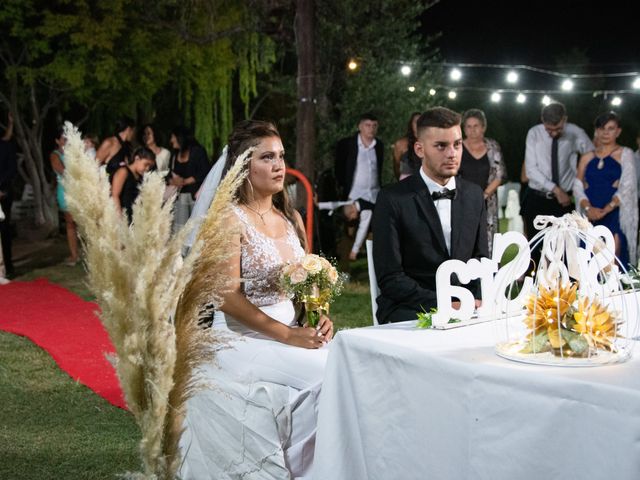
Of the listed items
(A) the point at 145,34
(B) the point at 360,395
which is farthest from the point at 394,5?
(B) the point at 360,395

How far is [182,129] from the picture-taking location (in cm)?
1179

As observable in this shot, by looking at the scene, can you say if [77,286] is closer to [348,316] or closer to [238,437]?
[348,316]

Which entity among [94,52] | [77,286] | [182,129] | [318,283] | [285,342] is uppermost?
[94,52]

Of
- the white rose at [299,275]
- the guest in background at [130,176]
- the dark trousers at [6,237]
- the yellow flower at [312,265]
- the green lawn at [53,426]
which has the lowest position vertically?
the green lawn at [53,426]

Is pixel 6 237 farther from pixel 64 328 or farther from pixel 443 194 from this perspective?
pixel 443 194

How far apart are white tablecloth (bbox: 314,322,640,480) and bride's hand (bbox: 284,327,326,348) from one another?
81 cm

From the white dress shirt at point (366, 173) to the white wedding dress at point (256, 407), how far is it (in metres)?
7.22

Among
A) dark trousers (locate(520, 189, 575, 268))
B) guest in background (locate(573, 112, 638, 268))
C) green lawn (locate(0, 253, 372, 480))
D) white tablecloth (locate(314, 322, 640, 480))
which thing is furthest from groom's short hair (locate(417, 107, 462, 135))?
dark trousers (locate(520, 189, 575, 268))

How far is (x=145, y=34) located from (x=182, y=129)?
9.21 meters

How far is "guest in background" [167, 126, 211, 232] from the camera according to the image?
11709 mm

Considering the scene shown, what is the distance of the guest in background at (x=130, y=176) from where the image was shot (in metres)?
10.1

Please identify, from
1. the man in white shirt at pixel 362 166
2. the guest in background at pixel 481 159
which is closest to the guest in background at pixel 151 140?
the man in white shirt at pixel 362 166

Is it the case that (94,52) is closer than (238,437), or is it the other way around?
(238,437)

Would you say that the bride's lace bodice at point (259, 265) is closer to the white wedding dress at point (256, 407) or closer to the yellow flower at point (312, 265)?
the white wedding dress at point (256, 407)
